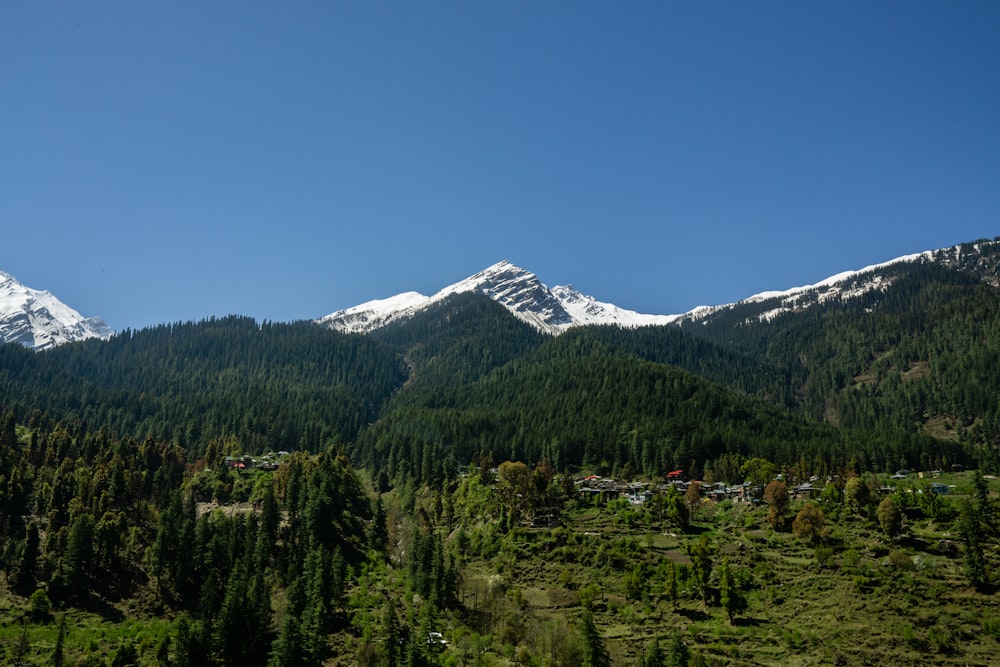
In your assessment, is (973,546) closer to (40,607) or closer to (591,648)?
(591,648)

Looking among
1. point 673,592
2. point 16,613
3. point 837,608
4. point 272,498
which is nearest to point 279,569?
point 272,498

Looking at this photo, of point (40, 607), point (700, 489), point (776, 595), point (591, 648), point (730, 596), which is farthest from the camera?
point (700, 489)

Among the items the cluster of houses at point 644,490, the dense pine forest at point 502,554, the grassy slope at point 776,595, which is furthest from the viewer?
the cluster of houses at point 644,490

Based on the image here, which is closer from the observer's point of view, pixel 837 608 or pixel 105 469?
pixel 837 608

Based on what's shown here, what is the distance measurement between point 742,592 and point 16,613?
100 metres

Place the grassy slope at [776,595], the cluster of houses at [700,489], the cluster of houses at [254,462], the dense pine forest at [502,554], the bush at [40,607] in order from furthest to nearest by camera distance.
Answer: the cluster of houses at [254,462], the cluster of houses at [700,489], the bush at [40,607], the dense pine forest at [502,554], the grassy slope at [776,595]

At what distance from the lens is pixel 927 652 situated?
73.6 meters

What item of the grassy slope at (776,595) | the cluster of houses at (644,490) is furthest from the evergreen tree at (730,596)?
the cluster of houses at (644,490)

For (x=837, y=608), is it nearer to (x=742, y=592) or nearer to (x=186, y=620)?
(x=742, y=592)

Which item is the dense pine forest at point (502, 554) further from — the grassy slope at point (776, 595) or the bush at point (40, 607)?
the bush at point (40, 607)

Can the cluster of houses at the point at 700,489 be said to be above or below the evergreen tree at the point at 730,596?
above

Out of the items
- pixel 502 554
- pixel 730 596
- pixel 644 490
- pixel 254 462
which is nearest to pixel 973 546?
pixel 730 596

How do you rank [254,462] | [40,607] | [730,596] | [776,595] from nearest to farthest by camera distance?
[730,596] < [40,607] < [776,595] < [254,462]

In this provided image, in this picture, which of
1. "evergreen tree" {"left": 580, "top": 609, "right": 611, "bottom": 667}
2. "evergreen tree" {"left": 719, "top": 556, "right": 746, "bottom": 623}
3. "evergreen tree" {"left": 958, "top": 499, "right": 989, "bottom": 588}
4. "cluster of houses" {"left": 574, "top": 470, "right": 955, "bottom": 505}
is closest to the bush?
"evergreen tree" {"left": 580, "top": 609, "right": 611, "bottom": 667}
